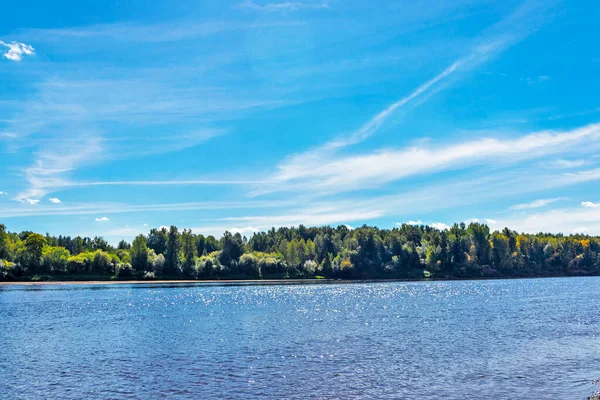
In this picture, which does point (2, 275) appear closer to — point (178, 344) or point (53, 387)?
point (178, 344)

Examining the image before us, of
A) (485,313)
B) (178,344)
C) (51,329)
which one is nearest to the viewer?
(178,344)

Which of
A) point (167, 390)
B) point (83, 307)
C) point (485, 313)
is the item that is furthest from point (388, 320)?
point (83, 307)

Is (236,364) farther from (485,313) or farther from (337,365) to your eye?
(485,313)

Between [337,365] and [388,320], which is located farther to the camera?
[388,320]

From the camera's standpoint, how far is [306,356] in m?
43.5

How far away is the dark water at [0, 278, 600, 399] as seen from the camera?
3247 centimetres

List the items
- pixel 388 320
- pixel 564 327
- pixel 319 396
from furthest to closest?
pixel 388 320, pixel 564 327, pixel 319 396

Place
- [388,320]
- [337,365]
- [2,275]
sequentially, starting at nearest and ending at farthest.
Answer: [337,365] < [388,320] < [2,275]

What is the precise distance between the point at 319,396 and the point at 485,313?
55827mm

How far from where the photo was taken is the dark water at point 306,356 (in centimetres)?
3247

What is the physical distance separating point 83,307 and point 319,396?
258 feet

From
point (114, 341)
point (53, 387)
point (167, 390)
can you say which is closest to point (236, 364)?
point (167, 390)

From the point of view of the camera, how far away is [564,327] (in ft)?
193

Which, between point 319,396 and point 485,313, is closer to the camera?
point 319,396
